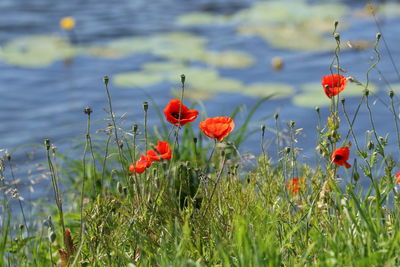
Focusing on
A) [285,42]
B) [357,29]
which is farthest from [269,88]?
[357,29]

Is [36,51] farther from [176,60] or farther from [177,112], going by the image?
[177,112]

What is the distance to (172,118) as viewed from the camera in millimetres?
2498

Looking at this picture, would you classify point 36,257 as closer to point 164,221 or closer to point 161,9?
point 164,221

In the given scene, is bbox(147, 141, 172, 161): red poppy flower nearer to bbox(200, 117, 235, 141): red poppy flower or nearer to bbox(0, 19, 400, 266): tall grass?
bbox(0, 19, 400, 266): tall grass

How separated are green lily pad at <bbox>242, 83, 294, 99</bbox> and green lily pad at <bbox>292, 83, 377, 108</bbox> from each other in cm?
10

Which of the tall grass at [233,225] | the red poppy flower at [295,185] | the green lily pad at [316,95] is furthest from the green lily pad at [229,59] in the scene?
the tall grass at [233,225]

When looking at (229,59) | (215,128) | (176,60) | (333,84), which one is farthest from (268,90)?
(215,128)

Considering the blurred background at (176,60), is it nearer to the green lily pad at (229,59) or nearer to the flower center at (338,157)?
the green lily pad at (229,59)

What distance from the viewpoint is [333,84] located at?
2.54 m

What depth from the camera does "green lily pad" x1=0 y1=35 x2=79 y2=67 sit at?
7133 millimetres

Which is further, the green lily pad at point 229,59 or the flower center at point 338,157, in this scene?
the green lily pad at point 229,59

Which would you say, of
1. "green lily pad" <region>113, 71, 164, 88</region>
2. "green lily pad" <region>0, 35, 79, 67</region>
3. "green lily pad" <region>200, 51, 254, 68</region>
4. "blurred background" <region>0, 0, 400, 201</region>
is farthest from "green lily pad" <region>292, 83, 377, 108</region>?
"green lily pad" <region>0, 35, 79, 67</region>

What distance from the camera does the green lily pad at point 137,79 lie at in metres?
6.26

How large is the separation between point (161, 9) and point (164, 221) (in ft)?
22.2
